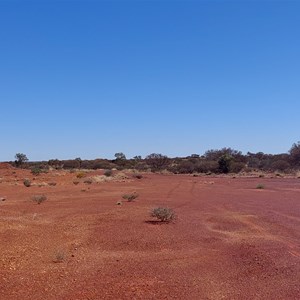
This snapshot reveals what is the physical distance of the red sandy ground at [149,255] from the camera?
30.4 ft

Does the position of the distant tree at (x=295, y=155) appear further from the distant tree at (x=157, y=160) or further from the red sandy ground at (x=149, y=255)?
the red sandy ground at (x=149, y=255)

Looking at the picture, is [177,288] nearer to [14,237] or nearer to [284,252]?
[284,252]

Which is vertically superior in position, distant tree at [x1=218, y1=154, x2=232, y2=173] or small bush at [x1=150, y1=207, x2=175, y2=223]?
distant tree at [x1=218, y1=154, x2=232, y2=173]

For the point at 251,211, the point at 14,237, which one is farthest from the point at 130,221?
the point at 251,211

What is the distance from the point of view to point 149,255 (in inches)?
501

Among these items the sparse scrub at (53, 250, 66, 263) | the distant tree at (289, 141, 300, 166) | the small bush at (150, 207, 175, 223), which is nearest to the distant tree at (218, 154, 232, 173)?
the distant tree at (289, 141, 300, 166)

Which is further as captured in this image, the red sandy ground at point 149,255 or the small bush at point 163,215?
the small bush at point 163,215

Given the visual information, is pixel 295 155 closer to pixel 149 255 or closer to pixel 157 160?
pixel 157 160

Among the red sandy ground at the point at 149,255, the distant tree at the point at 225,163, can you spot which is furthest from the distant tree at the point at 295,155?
the red sandy ground at the point at 149,255

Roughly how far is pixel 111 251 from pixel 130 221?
20.1ft

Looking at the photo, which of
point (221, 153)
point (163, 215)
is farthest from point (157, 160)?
point (163, 215)

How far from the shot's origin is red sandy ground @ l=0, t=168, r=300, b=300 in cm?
926

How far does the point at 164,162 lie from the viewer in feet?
381

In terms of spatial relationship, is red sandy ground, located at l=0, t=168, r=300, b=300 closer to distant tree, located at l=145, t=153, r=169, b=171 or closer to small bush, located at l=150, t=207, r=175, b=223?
small bush, located at l=150, t=207, r=175, b=223
